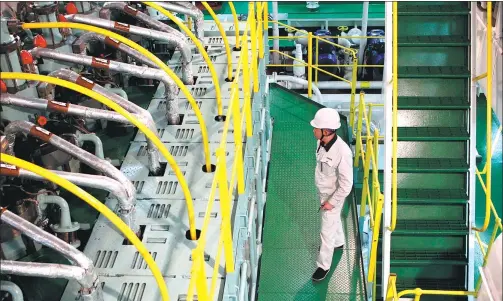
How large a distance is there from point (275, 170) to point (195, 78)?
1.45 meters

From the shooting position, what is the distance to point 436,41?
5785mm

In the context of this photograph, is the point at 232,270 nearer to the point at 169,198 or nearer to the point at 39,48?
the point at 169,198

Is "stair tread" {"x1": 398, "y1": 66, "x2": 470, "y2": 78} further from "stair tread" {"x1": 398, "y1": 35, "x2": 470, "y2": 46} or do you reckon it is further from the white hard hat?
the white hard hat

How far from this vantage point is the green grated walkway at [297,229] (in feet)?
18.6

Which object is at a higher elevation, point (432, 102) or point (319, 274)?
point (432, 102)

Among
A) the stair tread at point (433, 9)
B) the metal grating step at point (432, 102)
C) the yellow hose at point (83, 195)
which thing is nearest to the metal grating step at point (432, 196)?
the metal grating step at point (432, 102)

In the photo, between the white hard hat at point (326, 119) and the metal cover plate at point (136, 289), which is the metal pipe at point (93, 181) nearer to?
the metal cover plate at point (136, 289)

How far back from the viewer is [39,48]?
5500 mm

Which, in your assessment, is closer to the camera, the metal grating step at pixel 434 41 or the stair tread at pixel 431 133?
the stair tread at pixel 431 133

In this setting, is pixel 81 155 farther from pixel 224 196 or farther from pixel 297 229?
pixel 297 229

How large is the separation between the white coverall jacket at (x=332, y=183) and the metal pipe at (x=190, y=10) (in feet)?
8.60

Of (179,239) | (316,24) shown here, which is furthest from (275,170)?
(316,24)

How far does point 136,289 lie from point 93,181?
0.82 meters

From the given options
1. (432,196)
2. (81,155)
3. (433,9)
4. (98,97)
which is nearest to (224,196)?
(98,97)
